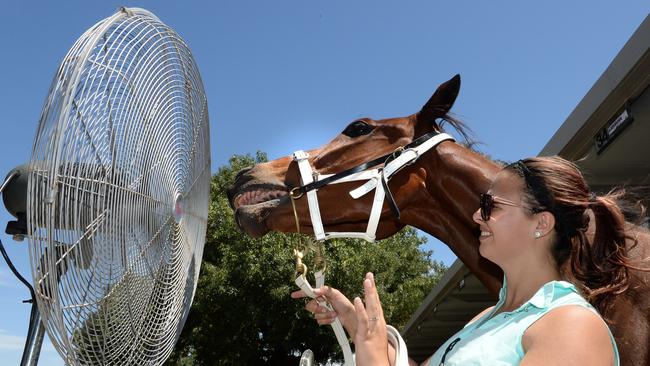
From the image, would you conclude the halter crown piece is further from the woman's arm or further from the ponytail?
the woman's arm

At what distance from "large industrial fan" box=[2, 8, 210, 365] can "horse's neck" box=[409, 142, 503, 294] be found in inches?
51.7

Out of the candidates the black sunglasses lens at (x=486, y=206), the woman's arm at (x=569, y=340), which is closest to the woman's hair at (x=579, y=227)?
the black sunglasses lens at (x=486, y=206)

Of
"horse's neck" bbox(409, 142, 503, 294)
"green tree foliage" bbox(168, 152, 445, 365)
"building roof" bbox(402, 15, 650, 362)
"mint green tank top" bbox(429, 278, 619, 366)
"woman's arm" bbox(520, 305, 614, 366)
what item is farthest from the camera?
"green tree foliage" bbox(168, 152, 445, 365)

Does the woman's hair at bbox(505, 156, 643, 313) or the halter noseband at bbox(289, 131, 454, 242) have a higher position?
the woman's hair at bbox(505, 156, 643, 313)

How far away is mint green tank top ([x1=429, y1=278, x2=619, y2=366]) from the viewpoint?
Result: 148 cm

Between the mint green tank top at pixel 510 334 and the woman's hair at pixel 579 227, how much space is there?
0.92 ft

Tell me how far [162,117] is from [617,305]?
6.66 feet

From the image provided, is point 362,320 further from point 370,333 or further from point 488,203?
point 488,203

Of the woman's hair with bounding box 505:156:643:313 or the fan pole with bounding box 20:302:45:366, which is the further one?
the fan pole with bounding box 20:302:45:366

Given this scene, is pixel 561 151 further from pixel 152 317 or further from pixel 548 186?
pixel 152 317

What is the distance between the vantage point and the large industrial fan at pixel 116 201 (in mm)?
1664

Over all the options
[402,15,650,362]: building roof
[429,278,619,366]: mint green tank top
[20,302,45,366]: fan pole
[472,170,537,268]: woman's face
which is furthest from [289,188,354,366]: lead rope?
[402,15,650,362]: building roof

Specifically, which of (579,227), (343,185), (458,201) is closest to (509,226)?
(579,227)

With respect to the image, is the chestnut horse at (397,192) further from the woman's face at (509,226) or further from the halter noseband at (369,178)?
the woman's face at (509,226)
